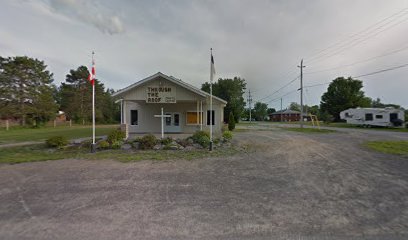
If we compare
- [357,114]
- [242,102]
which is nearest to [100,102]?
[242,102]

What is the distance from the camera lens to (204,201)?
11.9 feet

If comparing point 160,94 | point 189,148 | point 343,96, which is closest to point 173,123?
point 160,94

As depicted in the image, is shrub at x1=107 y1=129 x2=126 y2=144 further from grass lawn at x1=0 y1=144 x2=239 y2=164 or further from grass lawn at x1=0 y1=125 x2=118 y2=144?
grass lawn at x1=0 y1=125 x2=118 y2=144

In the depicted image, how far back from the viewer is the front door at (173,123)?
16.1m

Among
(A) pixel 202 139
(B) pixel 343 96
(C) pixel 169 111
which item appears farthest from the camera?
(B) pixel 343 96

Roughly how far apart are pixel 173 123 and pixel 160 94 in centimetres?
449

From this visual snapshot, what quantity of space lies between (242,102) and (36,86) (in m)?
39.1

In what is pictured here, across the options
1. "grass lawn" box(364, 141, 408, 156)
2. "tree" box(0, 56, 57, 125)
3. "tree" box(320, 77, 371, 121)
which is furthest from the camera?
"tree" box(320, 77, 371, 121)

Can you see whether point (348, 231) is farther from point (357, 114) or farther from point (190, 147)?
point (357, 114)

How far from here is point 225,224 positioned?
2807 millimetres

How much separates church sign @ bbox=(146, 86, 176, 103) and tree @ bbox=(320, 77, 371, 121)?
157 ft

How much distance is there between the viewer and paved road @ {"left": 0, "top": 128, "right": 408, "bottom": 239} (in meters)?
2.64

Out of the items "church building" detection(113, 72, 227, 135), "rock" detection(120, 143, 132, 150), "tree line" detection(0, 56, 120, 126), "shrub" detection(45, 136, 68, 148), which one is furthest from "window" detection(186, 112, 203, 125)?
"tree line" detection(0, 56, 120, 126)

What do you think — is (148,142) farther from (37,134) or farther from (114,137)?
(37,134)
